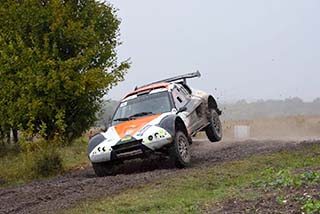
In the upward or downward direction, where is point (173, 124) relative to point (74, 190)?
upward

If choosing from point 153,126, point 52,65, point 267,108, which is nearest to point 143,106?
point 153,126

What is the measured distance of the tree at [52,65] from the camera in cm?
1802

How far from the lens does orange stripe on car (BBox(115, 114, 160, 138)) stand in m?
12.0

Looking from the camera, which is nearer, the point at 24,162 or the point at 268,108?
the point at 24,162

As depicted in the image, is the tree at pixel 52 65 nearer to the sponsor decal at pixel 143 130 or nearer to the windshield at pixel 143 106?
the windshield at pixel 143 106

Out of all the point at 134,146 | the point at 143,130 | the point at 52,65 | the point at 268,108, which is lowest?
the point at 268,108

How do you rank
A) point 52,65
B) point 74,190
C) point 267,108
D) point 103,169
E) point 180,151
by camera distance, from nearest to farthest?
point 74,190
point 180,151
point 103,169
point 52,65
point 267,108

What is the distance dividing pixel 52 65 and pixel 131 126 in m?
6.73

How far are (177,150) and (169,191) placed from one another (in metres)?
3.28

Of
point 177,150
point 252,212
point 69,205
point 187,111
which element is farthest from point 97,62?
Answer: point 252,212

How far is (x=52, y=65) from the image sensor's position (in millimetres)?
18094

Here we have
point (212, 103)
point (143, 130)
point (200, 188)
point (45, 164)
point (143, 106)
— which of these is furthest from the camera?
point (212, 103)

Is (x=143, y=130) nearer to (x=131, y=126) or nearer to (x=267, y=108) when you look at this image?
(x=131, y=126)

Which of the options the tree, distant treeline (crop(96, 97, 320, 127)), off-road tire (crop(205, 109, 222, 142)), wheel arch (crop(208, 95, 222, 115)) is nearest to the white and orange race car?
off-road tire (crop(205, 109, 222, 142))
